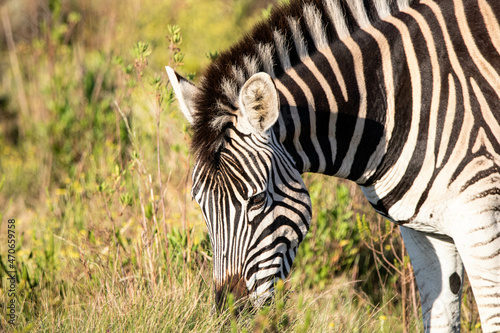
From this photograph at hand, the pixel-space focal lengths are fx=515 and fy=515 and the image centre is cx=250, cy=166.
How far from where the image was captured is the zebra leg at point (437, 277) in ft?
10.6

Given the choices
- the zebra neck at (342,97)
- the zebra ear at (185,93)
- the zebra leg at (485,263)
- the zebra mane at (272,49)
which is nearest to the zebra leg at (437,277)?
the zebra leg at (485,263)

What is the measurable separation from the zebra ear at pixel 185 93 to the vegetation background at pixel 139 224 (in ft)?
1.37

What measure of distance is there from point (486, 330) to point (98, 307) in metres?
2.21

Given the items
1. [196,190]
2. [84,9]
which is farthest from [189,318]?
[84,9]

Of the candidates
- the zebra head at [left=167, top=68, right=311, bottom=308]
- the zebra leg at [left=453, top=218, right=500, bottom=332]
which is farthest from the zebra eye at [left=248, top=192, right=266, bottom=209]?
the zebra leg at [left=453, top=218, right=500, bottom=332]

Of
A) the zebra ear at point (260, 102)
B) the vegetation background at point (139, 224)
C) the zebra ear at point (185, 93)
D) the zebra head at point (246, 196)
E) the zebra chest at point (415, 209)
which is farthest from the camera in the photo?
the vegetation background at point (139, 224)

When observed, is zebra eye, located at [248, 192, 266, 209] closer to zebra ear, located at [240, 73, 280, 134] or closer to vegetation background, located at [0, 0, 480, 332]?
zebra ear, located at [240, 73, 280, 134]

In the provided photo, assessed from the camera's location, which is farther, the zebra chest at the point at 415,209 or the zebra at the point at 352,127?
the zebra chest at the point at 415,209

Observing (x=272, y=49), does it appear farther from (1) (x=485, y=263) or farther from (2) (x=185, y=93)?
(1) (x=485, y=263)

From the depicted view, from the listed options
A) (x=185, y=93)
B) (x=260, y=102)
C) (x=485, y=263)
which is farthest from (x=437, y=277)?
(x=185, y=93)

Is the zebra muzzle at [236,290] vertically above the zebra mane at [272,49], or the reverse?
the zebra mane at [272,49]

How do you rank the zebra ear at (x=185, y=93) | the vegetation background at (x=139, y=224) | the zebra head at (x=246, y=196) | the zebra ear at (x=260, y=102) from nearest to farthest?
the zebra ear at (x=260, y=102)
the zebra head at (x=246, y=196)
the zebra ear at (x=185, y=93)
the vegetation background at (x=139, y=224)

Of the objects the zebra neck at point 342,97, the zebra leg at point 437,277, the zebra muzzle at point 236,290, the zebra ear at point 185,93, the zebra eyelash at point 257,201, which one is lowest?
the zebra leg at point 437,277

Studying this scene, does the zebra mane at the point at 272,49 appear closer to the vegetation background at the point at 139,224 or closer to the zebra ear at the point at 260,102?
the zebra ear at the point at 260,102
